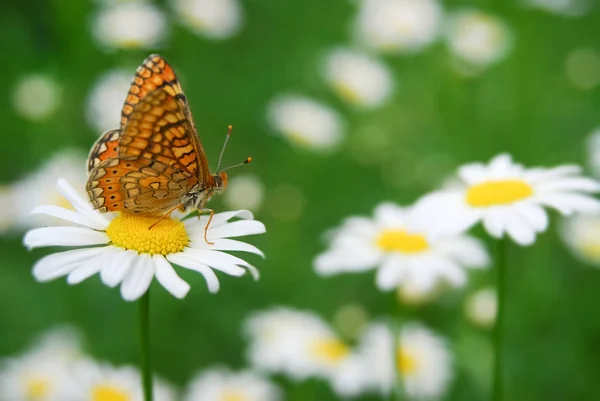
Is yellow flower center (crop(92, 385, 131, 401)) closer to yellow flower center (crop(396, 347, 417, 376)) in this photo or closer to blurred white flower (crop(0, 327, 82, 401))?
blurred white flower (crop(0, 327, 82, 401))

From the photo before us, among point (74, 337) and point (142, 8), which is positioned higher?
point (142, 8)

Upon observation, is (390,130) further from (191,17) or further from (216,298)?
(216,298)

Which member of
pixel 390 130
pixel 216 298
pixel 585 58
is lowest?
pixel 216 298

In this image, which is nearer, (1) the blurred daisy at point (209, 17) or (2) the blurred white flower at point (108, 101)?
(2) the blurred white flower at point (108, 101)

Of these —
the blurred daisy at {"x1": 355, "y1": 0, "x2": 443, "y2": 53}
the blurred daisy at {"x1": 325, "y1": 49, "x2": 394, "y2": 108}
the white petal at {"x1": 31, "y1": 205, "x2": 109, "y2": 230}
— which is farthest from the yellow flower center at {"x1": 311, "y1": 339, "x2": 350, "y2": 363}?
the blurred daisy at {"x1": 355, "y1": 0, "x2": 443, "y2": 53}

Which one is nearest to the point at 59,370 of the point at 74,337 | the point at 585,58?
the point at 74,337

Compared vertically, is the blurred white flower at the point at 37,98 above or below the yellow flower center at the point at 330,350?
above

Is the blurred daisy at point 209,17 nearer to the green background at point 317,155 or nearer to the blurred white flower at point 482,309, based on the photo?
the green background at point 317,155

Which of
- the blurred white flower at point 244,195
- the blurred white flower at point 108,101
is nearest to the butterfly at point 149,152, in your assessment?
the blurred white flower at point 244,195

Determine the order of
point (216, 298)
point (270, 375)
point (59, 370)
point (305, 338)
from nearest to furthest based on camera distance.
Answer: point (59, 370) < point (305, 338) < point (270, 375) < point (216, 298)
